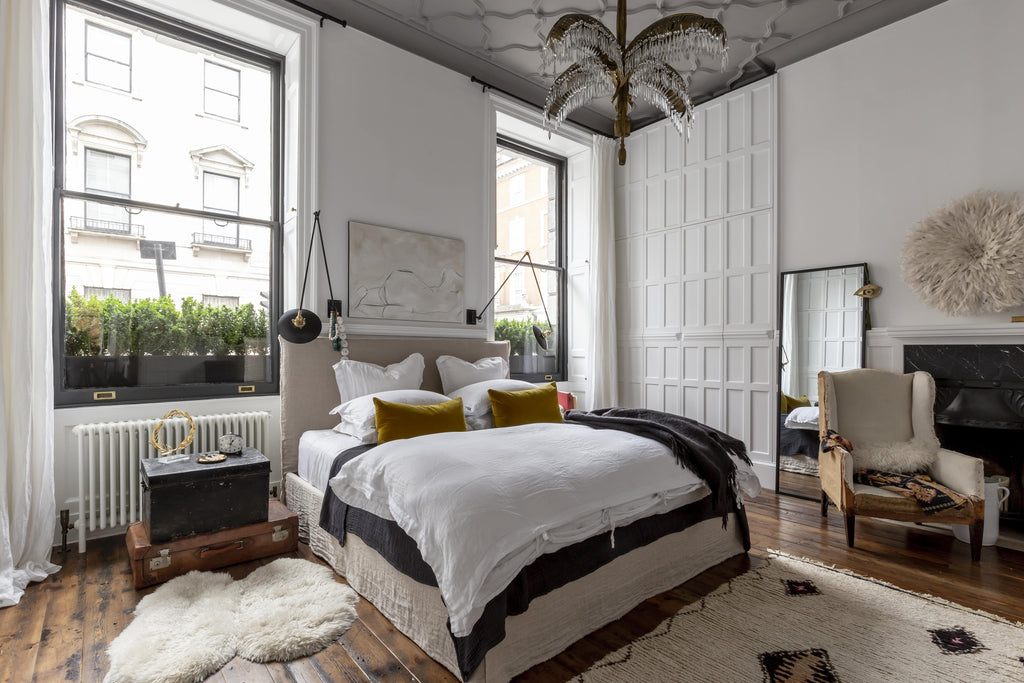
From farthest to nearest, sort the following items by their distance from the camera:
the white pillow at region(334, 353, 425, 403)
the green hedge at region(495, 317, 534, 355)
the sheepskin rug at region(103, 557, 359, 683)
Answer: the green hedge at region(495, 317, 534, 355) → the white pillow at region(334, 353, 425, 403) → the sheepskin rug at region(103, 557, 359, 683)

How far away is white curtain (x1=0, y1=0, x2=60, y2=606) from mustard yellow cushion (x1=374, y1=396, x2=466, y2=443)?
1672 millimetres

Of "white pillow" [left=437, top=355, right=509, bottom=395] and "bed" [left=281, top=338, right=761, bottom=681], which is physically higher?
"white pillow" [left=437, top=355, right=509, bottom=395]

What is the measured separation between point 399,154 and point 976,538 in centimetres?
434

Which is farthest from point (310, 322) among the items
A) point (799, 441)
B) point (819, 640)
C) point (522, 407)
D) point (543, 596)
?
point (799, 441)

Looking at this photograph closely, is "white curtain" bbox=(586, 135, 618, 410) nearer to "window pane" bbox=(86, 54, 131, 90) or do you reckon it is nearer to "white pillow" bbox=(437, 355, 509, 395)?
"white pillow" bbox=(437, 355, 509, 395)

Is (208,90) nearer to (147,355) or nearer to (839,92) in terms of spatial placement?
(147,355)

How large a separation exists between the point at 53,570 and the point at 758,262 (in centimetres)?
507

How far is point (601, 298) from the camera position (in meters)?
5.16

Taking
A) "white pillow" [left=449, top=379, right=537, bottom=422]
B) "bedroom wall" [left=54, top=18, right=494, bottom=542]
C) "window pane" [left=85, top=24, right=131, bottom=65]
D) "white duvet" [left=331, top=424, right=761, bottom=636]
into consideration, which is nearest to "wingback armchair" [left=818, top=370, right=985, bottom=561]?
"white duvet" [left=331, top=424, right=761, bottom=636]

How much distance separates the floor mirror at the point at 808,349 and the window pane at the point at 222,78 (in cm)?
442

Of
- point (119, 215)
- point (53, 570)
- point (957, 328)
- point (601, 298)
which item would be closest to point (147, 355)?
point (119, 215)

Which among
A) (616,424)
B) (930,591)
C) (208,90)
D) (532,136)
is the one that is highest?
(532,136)

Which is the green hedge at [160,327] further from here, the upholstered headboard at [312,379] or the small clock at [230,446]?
the small clock at [230,446]

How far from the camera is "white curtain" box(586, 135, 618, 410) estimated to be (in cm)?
512
